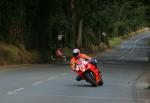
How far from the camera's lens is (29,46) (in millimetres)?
53188

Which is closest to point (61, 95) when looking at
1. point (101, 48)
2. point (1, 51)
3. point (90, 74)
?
point (90, 74)

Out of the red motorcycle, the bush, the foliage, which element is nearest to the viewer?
the red motorcycle

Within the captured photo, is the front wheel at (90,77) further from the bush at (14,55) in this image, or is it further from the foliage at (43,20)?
the foliage at (43,20)

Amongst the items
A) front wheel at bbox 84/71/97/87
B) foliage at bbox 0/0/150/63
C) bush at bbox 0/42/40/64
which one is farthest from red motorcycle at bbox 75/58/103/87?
foliage at bbox 0/0/150/63

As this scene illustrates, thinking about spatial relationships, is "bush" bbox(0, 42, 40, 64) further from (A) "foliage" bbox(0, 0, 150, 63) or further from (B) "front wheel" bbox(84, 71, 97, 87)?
(B) "front wheel" bbox(84, 71, 97, 87)

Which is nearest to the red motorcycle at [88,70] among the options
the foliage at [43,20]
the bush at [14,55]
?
the bush at [14,55]

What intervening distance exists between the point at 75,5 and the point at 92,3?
1945 mm

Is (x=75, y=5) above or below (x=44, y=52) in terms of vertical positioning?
above

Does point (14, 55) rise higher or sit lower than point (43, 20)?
lower

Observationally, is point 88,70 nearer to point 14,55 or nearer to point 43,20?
point 14,55

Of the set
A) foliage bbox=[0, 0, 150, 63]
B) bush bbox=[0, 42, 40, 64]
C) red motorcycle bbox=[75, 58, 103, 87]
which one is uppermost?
foliage bbox=[0, 0, 150, 63]

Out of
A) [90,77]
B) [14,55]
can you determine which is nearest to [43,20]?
[14,55]

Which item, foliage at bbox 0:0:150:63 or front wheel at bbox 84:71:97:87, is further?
foliage at bbox 0:0:150:63

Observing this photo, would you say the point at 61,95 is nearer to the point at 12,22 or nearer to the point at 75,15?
the point at 12,22
